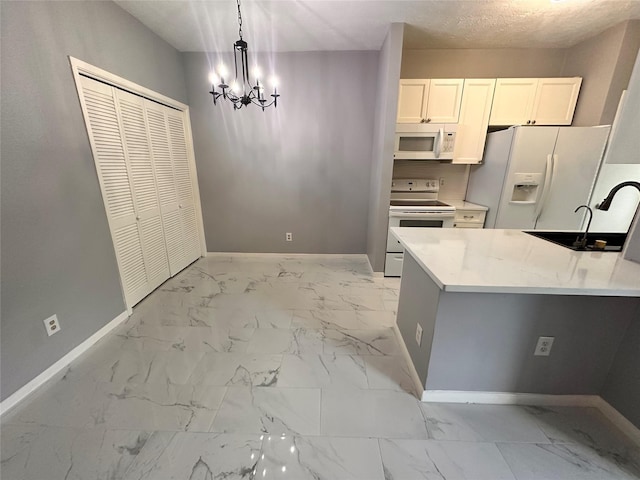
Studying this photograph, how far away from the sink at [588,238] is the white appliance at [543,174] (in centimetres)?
116

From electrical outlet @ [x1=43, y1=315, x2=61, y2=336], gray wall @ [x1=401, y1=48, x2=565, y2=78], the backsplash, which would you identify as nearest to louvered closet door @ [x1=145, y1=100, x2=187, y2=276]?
electrical outlet @ [x1=43, y1=315, x2=61, y2=336]

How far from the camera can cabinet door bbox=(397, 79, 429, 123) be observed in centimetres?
292

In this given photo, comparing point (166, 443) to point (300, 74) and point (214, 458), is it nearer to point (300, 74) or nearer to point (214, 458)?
point (214, 458)

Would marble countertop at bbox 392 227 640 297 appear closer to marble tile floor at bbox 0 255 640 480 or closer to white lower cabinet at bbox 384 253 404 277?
marble tile floor at bbox 0 255 640 480

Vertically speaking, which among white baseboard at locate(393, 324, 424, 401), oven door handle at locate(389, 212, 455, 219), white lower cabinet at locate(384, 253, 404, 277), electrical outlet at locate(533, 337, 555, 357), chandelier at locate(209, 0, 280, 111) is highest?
chandelier at locate(209, 0, 280, 111)

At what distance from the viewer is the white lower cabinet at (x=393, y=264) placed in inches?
122

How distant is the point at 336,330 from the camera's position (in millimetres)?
2221

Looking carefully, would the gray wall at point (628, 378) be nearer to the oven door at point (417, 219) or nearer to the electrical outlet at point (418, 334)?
the electrical outlet at point (418, 334)

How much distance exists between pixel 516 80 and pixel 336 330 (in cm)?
346

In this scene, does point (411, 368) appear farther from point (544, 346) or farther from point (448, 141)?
point (448, 141)

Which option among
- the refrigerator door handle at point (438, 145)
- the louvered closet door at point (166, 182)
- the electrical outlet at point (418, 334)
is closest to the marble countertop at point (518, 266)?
the electrical outlet at point (418, 334)

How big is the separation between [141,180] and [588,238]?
379 centimetres

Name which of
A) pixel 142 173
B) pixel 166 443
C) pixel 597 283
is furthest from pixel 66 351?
pixel 597 283

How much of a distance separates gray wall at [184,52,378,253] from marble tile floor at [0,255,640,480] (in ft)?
5.88
